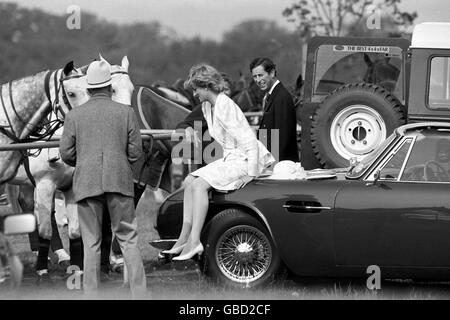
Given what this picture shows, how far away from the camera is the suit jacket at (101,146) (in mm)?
8117

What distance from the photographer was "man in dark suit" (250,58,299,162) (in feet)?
34.5

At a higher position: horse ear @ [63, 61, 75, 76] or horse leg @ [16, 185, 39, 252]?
horse ear @ [63, 61, 75, 76]

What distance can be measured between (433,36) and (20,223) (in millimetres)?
5631

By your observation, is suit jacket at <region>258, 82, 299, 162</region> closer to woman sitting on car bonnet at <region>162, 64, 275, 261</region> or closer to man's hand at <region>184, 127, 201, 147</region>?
man's hand at <region>184, 127, 201, 147</region>

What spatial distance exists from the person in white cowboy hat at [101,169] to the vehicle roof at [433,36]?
142 inches

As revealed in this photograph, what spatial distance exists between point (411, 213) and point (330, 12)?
586 inches

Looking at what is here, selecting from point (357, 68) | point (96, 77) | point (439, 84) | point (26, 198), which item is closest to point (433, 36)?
point (439, 84)

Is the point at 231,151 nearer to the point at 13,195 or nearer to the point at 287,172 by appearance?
the point at 287,172

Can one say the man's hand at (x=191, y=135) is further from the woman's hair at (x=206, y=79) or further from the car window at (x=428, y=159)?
the car window at (x=428, y=159)

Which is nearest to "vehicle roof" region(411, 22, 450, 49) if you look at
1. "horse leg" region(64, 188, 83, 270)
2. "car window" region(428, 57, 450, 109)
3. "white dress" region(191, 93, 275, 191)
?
"car window" region(428, 57, 450, 109)

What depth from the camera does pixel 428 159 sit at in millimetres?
8477

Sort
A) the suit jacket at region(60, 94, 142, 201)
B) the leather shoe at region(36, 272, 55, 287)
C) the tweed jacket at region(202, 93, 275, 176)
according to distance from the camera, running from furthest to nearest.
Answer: the leather shoe at region(36, 272, 55, 287)
the tweed jacket at region(202, 93, 275, 176)
the suit jacket at region(60, 94, 142, 201)

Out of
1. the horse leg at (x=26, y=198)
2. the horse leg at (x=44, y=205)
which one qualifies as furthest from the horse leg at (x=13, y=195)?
the horse leg at (x=44, y=205)

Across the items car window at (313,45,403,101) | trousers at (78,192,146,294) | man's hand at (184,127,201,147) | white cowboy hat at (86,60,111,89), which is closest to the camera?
trousers at (78,192,146,294)
